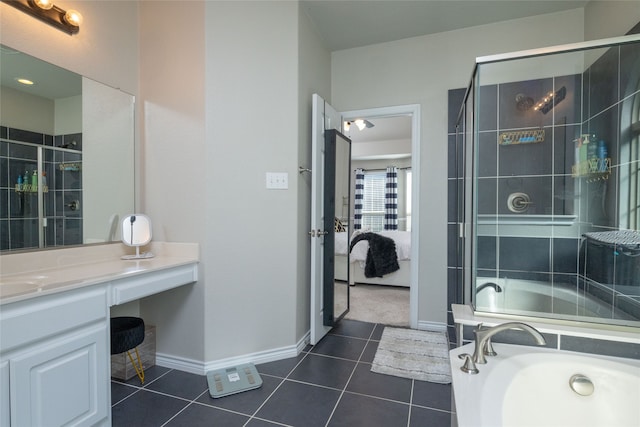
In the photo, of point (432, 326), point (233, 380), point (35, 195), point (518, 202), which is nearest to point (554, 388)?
point (518, 202)

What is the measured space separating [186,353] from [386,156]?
5982 millimetres

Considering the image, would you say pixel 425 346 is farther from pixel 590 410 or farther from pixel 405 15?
pixel 405 15

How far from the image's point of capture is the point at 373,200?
762 centimetres

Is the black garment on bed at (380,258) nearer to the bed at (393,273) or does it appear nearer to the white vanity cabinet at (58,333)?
the bed at (393,273)

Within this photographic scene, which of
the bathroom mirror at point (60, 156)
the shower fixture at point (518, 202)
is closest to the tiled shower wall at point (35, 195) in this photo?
the bathroom mirror at point (60, 156)

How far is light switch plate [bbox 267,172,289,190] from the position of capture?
2.22m

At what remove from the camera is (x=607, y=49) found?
1.74 metres

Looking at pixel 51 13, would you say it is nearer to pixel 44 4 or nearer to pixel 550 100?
pixel 44 4

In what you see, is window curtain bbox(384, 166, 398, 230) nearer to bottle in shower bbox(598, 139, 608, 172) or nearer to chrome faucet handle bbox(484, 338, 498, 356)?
bottle in shower bbox(598, 139, 608, 172)

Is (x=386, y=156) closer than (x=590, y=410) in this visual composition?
No

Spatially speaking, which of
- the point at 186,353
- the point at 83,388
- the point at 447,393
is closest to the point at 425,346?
the point at 447,393

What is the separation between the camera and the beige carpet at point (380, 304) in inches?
124

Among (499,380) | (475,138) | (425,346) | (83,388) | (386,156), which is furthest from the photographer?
(386,156)

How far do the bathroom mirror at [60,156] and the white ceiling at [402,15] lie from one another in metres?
1.71
